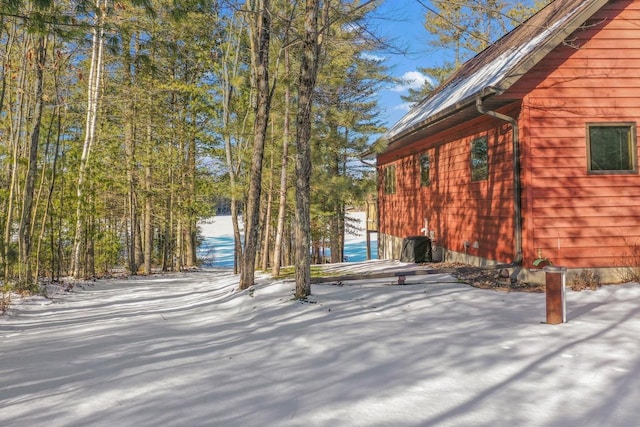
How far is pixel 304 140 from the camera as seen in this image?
7.80m

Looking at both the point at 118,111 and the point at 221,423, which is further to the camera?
the point at 118,111

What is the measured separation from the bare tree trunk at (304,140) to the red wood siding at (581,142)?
13.8 ft

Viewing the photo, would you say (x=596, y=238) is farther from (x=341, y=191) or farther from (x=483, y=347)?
(x=341, y=191)

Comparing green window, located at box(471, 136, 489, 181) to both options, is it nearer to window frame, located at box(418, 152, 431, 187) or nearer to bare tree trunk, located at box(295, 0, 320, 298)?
window frame, located at box(418, 152, 431, 187)

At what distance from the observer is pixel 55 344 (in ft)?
19.1

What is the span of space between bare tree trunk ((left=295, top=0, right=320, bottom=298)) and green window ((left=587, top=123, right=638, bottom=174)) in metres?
5.76

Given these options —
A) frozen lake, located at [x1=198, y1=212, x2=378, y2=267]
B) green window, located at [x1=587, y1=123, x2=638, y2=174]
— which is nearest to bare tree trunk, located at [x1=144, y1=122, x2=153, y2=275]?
frozen lake, located at [x1=198, y1=212, x2=378, y2=267]

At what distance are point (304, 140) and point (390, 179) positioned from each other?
12002 millimetres

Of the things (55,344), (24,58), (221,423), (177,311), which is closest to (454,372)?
(221,423)

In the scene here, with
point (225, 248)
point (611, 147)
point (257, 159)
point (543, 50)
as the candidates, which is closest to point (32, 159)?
point (257, 159)

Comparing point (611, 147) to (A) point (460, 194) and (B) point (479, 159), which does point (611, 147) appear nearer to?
(B) point (479, 159)

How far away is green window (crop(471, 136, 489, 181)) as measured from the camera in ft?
36.2

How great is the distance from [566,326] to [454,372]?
8.23ft

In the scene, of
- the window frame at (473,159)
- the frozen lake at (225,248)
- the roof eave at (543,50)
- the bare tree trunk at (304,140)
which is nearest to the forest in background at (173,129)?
the bare tree trunk at (304,140)
